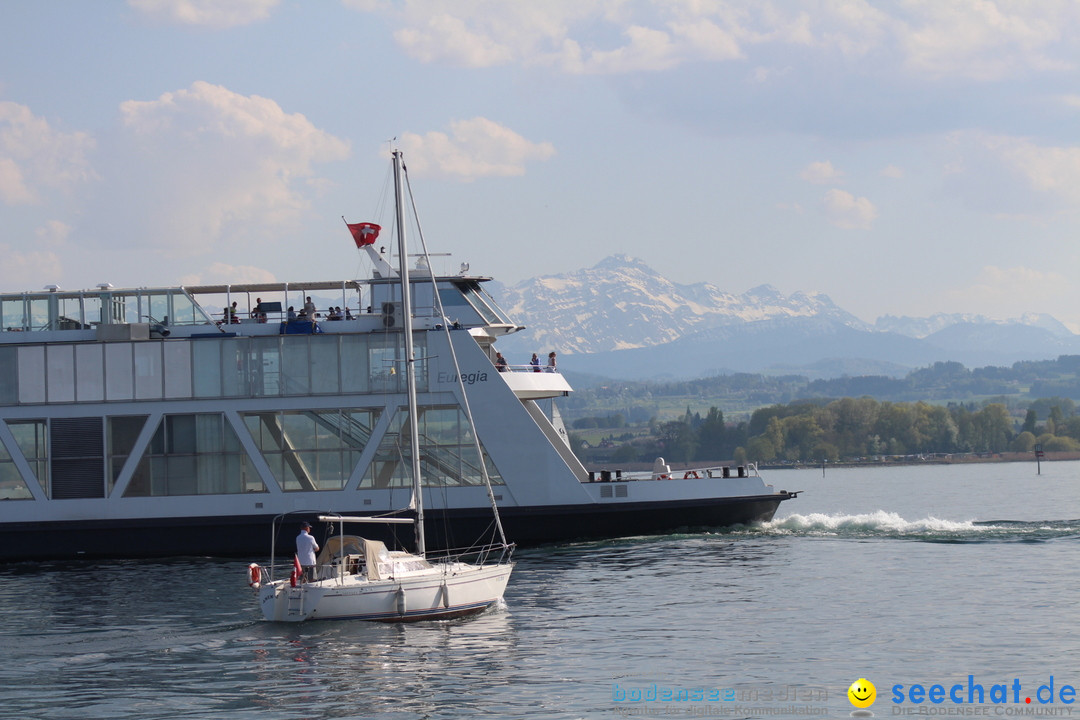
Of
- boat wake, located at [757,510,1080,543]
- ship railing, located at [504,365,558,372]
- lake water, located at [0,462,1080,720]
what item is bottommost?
lake water, located at [0,462,1080,720]

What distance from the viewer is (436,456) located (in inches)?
1291

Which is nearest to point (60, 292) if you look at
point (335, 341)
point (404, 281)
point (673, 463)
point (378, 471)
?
point (335, 341)

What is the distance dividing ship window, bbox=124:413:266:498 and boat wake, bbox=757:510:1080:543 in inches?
559

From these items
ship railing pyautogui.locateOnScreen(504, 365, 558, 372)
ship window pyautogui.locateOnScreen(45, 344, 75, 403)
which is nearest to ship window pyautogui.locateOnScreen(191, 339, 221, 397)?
ship window pyautogui.locateOnScreen(45, 344, 75, 403)

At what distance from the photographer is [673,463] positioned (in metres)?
168

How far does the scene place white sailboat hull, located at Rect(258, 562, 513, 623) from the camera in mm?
22375

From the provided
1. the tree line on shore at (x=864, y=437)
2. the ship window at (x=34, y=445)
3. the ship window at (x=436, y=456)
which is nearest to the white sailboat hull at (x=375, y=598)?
the ship window at (x=436, y=456)

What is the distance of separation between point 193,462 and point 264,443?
1.95m

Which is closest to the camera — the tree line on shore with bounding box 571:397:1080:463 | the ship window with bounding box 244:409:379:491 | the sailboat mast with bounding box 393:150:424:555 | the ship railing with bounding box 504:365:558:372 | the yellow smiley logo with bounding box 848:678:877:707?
the yellow smiley logo with bounding box 848:678:877:707

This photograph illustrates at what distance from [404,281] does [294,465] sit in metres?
8.39

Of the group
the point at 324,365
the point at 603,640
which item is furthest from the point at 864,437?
the point at 603,640

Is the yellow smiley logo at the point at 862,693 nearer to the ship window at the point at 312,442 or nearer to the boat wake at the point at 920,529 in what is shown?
the boat wake at the point at 920,529

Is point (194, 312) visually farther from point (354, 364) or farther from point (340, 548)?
point (340, 548)

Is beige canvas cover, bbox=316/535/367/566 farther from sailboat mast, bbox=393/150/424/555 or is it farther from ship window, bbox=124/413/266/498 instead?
ship window, bbox=124/413/266/498
